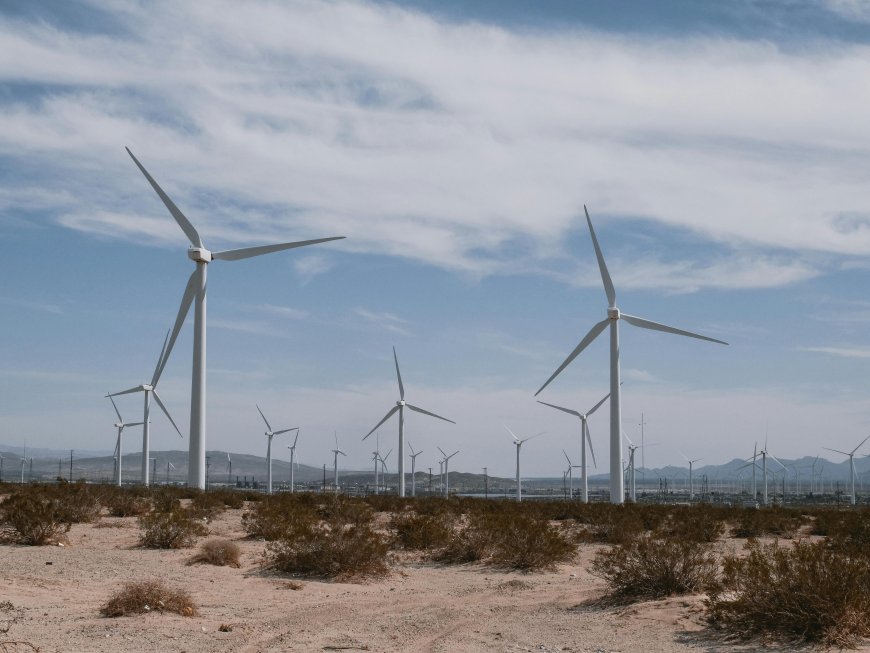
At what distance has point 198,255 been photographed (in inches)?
1932

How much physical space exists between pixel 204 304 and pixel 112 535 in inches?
791

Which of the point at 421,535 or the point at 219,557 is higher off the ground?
the point at 421,535

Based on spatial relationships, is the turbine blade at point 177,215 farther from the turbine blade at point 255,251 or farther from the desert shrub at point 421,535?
the desert shrub at point 421,535

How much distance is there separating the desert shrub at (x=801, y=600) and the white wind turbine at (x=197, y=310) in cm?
3317

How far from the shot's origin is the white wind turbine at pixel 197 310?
147 ft

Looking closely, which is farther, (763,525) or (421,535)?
(763,525)

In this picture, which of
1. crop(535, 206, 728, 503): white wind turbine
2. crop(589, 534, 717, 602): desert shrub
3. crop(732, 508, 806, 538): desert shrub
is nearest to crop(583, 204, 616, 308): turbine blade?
crop(535, 206, 728, 503): white wind turbine

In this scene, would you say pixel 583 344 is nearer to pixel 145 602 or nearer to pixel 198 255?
pixel 198 255

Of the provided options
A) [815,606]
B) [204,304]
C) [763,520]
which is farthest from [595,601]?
[204,304]

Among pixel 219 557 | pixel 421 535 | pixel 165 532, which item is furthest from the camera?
pixel 421 535

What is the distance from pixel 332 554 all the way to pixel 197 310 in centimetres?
2733

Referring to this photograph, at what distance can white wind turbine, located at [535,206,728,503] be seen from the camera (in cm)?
5238

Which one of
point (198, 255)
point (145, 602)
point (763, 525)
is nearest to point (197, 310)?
point (198, 255)

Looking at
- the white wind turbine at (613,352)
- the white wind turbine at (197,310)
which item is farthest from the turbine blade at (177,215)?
the white wind turbine at (613,352)
